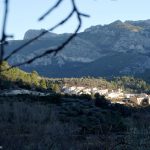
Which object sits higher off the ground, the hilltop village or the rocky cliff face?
the rocky cliff face

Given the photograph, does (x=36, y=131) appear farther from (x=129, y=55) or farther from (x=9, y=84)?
(x=129, y=55)

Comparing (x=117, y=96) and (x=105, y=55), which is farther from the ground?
(x=105, y=55)

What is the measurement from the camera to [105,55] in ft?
561

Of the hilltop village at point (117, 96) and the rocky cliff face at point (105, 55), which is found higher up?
the rocky cliff face at point (105, 55)

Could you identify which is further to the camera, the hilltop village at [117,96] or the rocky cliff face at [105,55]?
the rocky cliff face at [105,55]

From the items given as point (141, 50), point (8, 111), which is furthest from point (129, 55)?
point (8, 111)

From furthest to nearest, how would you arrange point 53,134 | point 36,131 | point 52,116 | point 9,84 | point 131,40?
point 131,40, point 9,84, point 52,116, point 36,131, point 53,134

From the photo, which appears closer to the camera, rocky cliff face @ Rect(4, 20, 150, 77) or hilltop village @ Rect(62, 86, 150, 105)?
hilltop village @ Rect(62, 86, 150, 105)

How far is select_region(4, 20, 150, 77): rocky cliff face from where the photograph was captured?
482ft

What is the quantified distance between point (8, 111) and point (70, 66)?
511 feet

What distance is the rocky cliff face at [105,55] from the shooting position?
14688 centimetres

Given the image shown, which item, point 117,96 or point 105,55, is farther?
point 105,55

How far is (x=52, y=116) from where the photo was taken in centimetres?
1658

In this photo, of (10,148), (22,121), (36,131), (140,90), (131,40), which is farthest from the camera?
(131,40)
